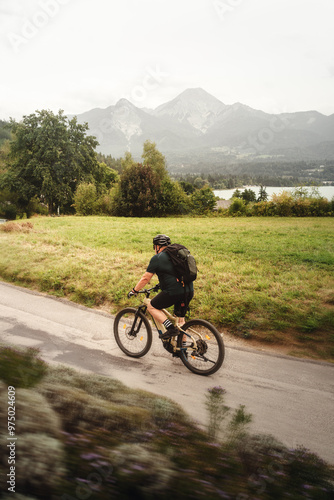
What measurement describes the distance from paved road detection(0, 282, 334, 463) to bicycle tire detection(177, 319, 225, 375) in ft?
0.49

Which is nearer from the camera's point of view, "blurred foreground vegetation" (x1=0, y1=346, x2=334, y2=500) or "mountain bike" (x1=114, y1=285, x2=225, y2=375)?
"blurred foreground vegetation" (x1=0, y1=346, x2=334, y2=500)

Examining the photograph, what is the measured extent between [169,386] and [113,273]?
5779 millimetres

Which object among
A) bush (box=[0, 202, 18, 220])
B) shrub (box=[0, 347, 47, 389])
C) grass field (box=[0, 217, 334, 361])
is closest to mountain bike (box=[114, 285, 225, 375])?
grass field (box=[0, 217, 334, 361])

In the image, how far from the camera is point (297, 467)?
1.67 meters

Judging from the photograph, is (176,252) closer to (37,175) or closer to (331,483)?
(331,483)

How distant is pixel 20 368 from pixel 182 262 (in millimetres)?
2755

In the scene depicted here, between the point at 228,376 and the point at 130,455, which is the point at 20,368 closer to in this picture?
the point at 130,455

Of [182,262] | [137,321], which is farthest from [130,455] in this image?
[137,321]

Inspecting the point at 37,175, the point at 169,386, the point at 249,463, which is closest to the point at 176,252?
the point at 169,386

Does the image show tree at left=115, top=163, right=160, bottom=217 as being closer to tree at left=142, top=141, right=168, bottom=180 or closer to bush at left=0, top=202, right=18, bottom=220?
tree at left=142, top=141, right=168, bottom=180

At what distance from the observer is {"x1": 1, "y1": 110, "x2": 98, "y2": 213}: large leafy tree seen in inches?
1609

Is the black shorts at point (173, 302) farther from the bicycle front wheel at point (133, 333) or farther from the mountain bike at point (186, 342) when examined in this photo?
the bicycle front wheel at point (133, 333)

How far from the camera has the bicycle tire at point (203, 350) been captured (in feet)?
14.7

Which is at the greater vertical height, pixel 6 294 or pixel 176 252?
pixel 176 252
